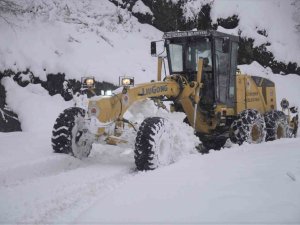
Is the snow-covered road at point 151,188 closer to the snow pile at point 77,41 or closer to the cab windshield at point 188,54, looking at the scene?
the cab windshield at point 188,54

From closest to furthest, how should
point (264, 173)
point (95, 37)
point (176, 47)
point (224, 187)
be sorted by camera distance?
point (224, 187) < point (264, 173) < point (176, 47) < point (95, 37)

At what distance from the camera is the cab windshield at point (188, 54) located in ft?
29.8

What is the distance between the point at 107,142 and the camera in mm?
7121

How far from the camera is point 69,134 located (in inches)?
295

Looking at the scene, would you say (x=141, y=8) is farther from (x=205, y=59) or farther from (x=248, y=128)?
(x=248, y=128)

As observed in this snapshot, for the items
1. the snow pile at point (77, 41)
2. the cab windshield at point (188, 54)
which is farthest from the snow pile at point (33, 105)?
the cab windshield at point (188, 54)

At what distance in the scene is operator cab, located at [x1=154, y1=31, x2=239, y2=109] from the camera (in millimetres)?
9039

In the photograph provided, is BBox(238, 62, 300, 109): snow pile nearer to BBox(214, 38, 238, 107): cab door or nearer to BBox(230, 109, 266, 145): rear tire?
BBox(214, 38, 238, 107): cab door

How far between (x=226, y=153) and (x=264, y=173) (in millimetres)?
2423

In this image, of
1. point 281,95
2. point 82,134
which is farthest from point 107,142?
point 281,95

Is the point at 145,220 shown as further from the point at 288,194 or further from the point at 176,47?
the point at 176,47

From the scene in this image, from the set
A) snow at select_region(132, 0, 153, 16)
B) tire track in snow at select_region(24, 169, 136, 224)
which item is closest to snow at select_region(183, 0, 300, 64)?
snow at select_region(132, 0, 153, 16)

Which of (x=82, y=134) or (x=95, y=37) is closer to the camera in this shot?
(x=82, y=134)

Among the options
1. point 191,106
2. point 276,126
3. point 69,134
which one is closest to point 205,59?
point 191,106
